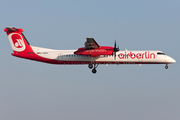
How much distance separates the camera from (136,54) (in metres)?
32.5

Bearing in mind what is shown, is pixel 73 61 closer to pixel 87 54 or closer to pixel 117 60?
pixel 87 54

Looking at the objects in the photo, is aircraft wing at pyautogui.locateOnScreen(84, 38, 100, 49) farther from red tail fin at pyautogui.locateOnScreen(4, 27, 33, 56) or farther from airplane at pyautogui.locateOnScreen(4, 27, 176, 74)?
red tail fin at pyautogui.locateOnScreen(4, 27, 33, 56)

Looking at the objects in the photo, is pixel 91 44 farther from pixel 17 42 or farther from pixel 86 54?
pixel 17 42

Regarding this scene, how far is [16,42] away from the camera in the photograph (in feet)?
114

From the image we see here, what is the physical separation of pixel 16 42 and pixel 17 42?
4.6 inches

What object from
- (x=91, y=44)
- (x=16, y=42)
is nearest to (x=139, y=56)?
(x=91, y=44)

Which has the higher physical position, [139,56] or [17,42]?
[17,42]

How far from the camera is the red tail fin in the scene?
3444cm

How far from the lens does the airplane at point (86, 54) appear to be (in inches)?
1264

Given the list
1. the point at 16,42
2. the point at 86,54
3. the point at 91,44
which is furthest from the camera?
the point at 16,42

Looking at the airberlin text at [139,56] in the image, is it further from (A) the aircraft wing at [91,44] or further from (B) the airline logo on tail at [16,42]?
(B) the airline logo on tail at [16,42]

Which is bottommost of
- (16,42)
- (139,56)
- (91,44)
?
(139,56)

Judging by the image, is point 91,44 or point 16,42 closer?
point 91,44

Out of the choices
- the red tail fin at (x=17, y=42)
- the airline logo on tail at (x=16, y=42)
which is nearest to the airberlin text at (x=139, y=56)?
the red tail fin at (x=17, y=42)
